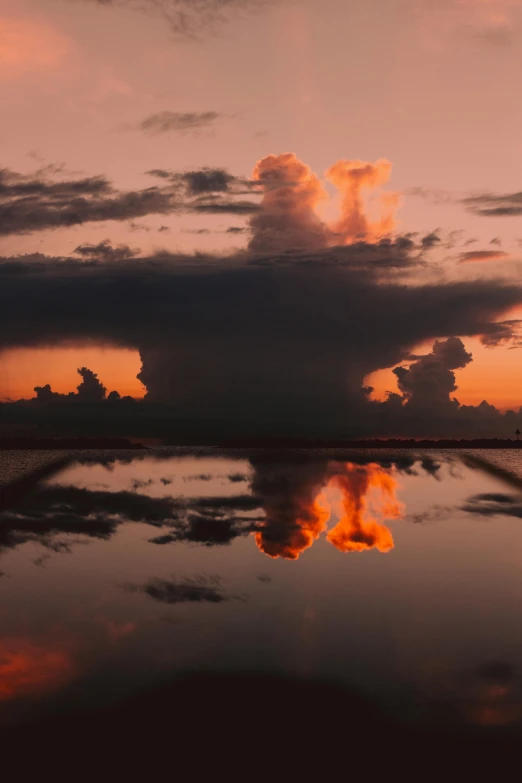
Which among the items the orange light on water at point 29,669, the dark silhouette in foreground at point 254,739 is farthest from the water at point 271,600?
the dark silhouette in foreground at point 254,739

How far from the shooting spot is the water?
12227 mm

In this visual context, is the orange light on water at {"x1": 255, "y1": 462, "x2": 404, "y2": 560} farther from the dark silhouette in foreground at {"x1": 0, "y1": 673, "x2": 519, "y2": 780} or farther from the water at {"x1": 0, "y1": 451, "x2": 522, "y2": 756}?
the dark silhouette in foreground at {"x1": 0, "y1": 673, "x2": 519, "y2": 780}

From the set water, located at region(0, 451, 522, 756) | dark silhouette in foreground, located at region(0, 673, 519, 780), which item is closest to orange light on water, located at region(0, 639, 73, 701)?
water, located at region(0, 451, 522, 756)

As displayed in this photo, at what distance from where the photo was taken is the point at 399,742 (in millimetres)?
10133

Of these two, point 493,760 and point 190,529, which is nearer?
point 493,760

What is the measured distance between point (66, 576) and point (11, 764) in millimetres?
10888

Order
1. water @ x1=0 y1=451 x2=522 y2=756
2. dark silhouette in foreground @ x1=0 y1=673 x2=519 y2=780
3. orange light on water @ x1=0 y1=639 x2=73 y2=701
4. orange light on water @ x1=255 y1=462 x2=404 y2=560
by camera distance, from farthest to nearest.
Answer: orange light on water @ x1=255 y1=462 x2=404 y2=560, water @ x1=0 y1=451 x2=522 y2=756, orange light on water @ x1=0 y1=639 x2=73 y2=701, dark silhouette in foreground @ x1=0 y1=673 x2=519 y2=780

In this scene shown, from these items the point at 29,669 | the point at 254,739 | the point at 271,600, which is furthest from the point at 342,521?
the point at 254,739

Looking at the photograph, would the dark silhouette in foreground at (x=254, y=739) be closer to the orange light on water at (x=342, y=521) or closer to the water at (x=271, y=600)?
the water at (x=271, y=600)

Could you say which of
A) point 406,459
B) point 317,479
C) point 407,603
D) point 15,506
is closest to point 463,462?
point 406,459

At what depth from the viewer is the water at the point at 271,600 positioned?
40.1ft

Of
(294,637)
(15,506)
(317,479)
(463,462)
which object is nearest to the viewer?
(294,637)

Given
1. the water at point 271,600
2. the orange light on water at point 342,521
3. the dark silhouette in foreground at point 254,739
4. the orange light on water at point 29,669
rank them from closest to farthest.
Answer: the dark silhouette in foreground at point 254,739 < the orange light on water at point 29,669 < the water at point 271,600 < the orange light on water at point 342,521

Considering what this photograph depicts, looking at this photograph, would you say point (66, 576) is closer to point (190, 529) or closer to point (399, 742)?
point (190, 529)
